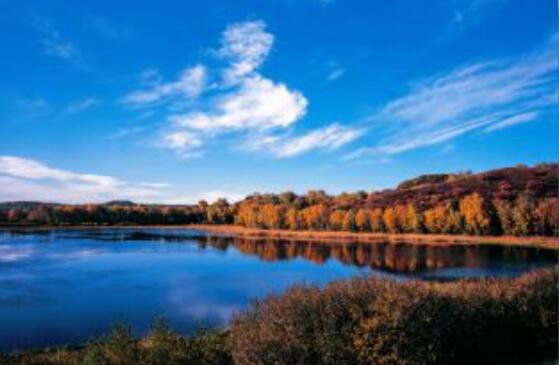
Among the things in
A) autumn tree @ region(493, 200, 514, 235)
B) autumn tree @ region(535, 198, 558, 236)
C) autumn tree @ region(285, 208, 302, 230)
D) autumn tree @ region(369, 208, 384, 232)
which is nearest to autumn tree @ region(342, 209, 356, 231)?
autumn tree @ region(369, 208, 384, 232)

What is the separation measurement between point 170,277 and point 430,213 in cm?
7589

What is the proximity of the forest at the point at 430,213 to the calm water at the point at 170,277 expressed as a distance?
2517cm

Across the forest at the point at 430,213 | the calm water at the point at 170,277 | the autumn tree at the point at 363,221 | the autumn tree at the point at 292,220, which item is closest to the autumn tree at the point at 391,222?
the forest at the point at 430,213

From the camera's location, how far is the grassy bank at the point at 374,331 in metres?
12.7

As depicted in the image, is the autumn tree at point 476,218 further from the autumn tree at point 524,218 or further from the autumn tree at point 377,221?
the autumn tree at point 377,221

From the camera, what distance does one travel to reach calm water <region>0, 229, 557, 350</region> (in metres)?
27.0

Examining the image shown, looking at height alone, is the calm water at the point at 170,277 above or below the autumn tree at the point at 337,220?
below

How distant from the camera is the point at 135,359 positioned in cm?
1452

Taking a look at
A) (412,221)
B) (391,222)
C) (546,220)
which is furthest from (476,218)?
(391,222)

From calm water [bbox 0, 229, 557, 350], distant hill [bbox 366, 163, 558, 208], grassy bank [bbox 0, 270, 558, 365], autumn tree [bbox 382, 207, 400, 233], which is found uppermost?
distant hill [bbox 366, 163, 558, 208]

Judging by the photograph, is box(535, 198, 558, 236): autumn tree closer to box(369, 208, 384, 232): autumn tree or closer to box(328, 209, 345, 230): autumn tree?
box(369, 208, 384, 232): autumn tree

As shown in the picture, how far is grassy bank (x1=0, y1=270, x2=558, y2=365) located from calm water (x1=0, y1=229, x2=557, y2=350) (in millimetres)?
3029

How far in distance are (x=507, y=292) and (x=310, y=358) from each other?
817 cm

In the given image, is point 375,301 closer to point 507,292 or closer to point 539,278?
point 507,292
